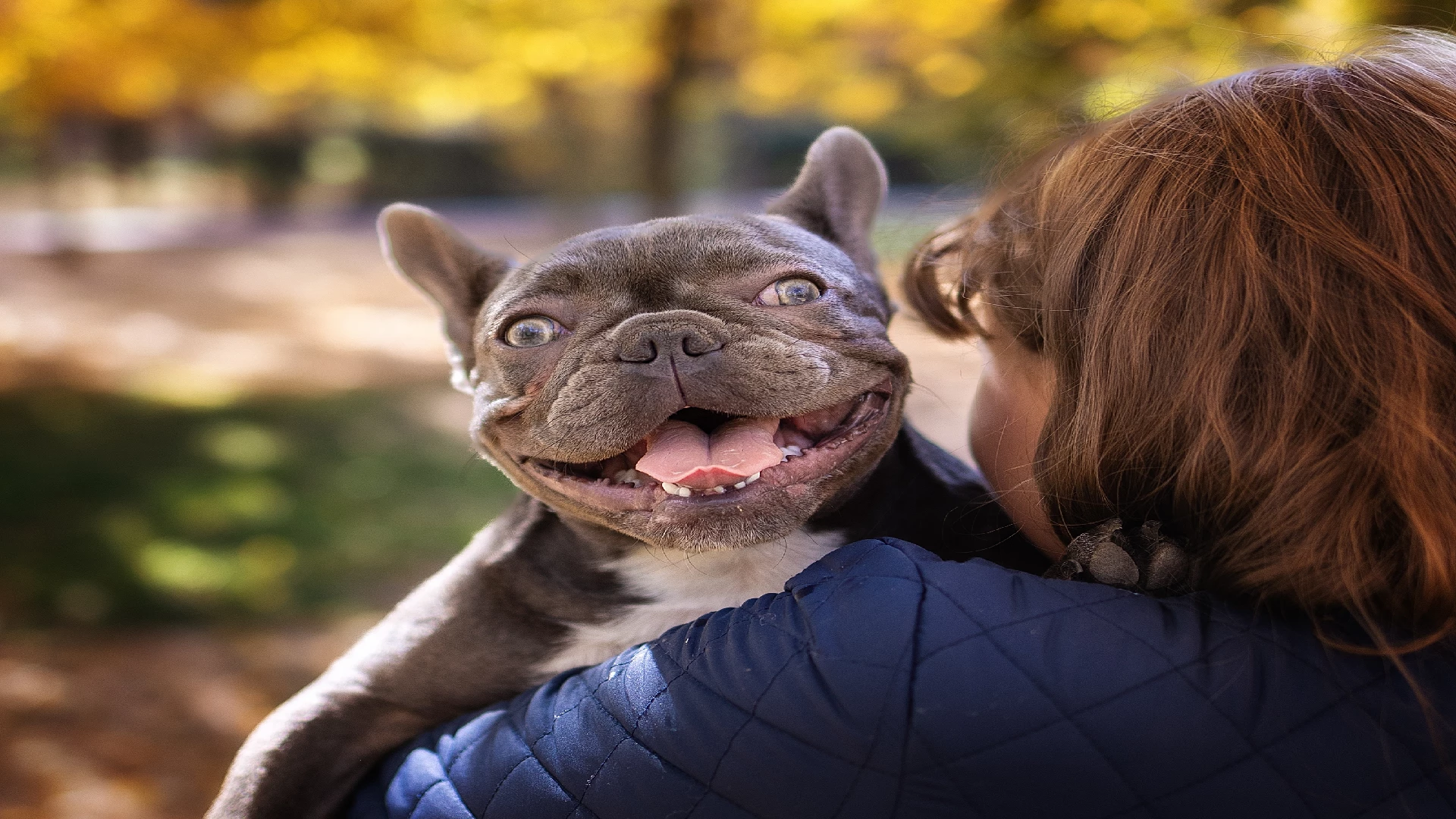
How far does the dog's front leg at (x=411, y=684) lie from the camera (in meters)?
2.53

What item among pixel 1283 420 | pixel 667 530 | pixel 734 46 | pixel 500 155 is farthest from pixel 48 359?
pixel 500 155

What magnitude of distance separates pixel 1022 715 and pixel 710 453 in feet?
2.58

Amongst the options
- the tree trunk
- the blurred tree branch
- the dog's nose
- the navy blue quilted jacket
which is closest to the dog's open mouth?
the dog's nose

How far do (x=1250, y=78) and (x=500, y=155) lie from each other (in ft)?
85.1

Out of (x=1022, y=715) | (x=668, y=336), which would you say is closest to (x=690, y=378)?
(x=668, y=336)

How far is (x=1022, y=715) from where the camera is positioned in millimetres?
1657

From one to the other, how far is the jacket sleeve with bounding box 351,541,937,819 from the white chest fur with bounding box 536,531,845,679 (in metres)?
0.43

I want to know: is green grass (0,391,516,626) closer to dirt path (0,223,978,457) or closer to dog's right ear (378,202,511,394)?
dirt path (0,223,978,457)

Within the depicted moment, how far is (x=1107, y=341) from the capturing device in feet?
6.46

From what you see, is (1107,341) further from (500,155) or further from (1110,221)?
(500,155)

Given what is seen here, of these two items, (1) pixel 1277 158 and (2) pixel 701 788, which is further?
(1) pixel 1277 158

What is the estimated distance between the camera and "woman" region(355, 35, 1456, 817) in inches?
65.0

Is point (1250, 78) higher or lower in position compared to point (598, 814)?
higher

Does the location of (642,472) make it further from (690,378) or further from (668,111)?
(668,111)
